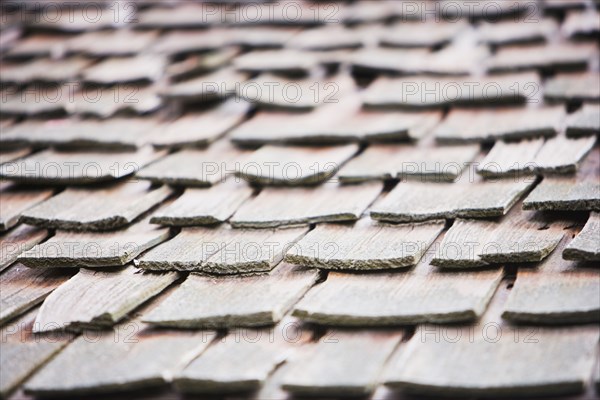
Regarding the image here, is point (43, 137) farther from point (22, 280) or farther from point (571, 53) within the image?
point (571, 53)

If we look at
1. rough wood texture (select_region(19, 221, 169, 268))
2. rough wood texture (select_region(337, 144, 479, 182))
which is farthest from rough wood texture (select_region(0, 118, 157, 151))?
rough wood texture (select_region(337, 144, 479, 182))

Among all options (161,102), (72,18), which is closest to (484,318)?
(161,102)

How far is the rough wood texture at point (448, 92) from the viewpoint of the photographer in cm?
220

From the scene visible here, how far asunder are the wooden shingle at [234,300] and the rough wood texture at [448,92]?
2.71ft

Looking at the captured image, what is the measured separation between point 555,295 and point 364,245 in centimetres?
43

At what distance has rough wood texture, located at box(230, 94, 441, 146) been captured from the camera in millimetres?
2115

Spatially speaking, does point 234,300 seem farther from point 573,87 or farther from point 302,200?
point 573,87

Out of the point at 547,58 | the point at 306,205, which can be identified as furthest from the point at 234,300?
the point at 547,58

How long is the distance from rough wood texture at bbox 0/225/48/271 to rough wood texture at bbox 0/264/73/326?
32mm

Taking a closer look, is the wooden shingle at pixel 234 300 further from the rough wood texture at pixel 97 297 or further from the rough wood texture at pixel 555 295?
the rough wood texture at pixel 555 295

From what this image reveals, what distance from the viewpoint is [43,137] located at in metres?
2.32

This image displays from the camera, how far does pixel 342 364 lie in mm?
1352

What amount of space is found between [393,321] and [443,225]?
37 centimetres

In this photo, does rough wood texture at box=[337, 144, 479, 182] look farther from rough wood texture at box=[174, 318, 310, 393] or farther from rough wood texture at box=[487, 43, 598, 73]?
rough wood texture at box=[174, 318, 310, 393]
